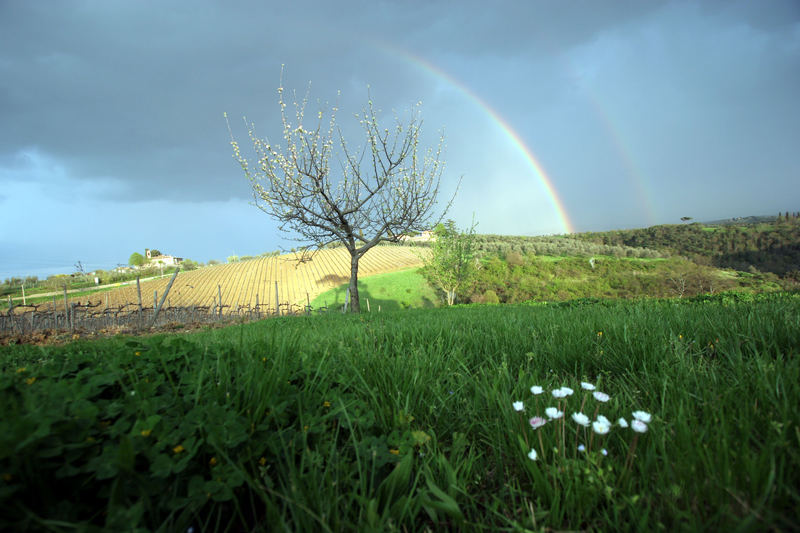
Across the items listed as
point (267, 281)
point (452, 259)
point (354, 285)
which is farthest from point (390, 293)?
point (267, 281)

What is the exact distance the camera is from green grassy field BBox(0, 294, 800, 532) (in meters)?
0.87

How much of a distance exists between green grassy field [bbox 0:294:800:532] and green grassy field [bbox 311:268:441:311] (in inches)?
948

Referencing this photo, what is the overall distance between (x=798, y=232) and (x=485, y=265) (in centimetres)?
2727

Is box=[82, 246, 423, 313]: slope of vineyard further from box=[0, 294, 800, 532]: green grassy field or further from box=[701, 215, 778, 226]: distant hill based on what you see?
box=[701, 215, 778, 226]: distant hill

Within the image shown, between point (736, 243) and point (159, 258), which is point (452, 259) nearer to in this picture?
point (736, 243)

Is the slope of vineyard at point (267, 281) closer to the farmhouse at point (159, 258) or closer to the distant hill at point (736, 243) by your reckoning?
the distant hill at point (736, 243)

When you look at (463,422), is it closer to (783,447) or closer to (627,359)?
(783,447)

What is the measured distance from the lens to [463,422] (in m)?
1.58

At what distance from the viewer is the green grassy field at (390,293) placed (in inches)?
1051

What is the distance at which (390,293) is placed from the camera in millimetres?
27594

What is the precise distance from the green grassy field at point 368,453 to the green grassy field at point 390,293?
24.1 meters

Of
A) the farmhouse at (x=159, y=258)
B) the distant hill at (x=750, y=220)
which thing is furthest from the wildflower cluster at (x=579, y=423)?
the farmhouse at (x=159, y=258)

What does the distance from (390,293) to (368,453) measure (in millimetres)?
26418

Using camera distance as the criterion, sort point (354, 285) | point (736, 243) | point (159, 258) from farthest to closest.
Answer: point (159, 258), point (736, 243), point (354, 285)
